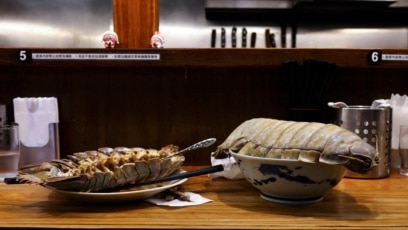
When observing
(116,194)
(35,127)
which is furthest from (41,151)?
(116,194)

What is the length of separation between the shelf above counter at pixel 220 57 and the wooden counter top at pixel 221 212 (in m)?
0.50

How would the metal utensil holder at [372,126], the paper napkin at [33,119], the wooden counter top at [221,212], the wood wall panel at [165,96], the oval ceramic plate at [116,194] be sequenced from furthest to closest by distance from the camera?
the wood wall panel at [165,96] → the paper napkin at [33,119] → the metal utensil holder at [372,126] → the oval ceramic plate at [116,194] → the wooden counter top at [221,212]

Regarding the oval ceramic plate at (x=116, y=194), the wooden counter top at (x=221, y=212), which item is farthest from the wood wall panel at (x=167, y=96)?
the oval ceramic plate at (x=116, y=194)

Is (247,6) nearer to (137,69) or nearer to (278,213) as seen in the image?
(137,69)

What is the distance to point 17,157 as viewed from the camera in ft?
4.48

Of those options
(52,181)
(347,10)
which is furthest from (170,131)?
(347,10)

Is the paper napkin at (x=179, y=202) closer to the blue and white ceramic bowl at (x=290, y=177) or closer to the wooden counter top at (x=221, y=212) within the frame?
the wooden counter top at (x=221, y=212)

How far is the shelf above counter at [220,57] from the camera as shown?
1.50 m

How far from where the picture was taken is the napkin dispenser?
4.75 feet

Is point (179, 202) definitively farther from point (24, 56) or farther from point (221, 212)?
point (24, 56)

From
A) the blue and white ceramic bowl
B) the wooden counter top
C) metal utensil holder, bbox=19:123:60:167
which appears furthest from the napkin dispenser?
the blue and white ceramic bowl

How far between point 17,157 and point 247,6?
2457mm

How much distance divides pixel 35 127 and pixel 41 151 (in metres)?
0.09

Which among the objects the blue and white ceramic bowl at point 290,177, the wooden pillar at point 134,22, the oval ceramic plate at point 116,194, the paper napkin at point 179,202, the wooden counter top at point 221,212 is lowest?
the wooden counter top at point 221,212
